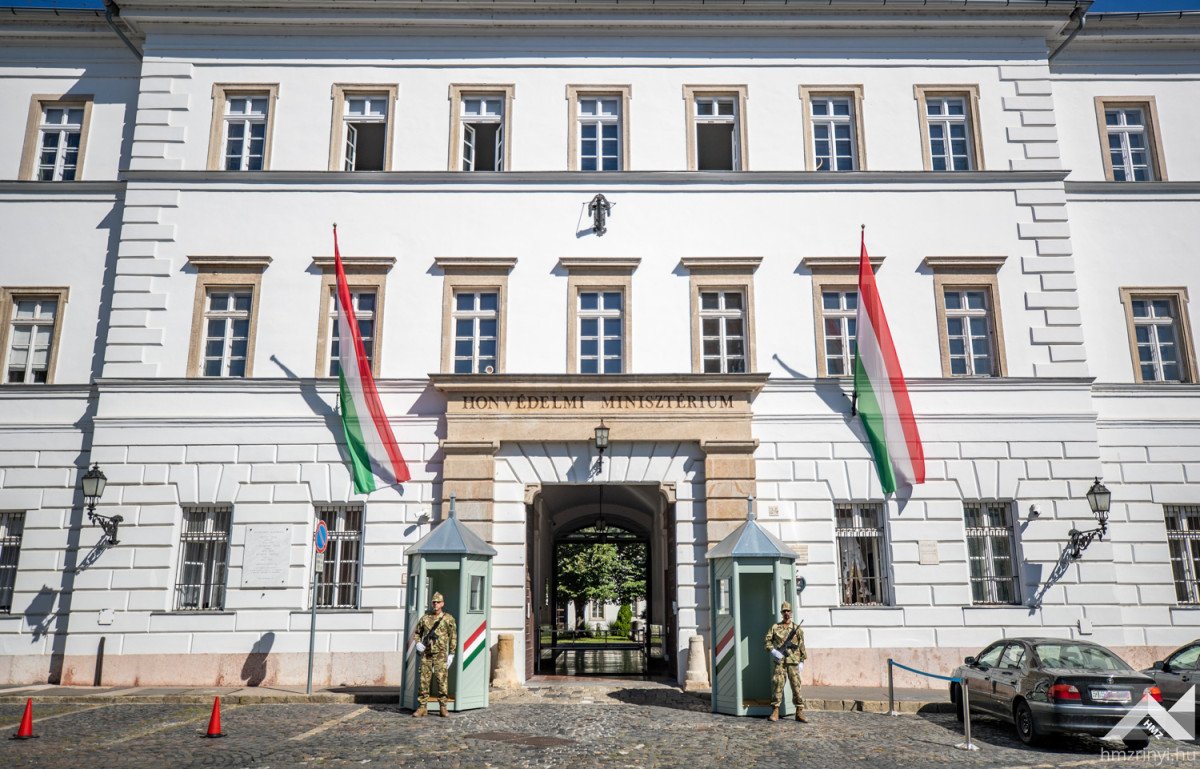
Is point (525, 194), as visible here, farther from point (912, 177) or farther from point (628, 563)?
point (628, 563)

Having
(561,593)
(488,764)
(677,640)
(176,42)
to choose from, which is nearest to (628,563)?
(561,593)

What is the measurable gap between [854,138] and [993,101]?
3086 mm

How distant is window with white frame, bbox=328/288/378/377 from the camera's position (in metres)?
17.8

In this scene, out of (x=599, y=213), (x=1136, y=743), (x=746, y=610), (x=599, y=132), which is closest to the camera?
(x=1136, y=743)

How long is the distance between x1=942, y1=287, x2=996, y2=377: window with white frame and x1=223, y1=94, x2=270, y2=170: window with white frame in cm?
1431

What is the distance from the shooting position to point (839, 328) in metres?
17.9

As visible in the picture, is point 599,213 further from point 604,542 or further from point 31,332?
point 604,542

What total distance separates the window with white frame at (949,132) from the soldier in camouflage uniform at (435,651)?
43.8 ft

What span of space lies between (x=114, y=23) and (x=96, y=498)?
33.1ft

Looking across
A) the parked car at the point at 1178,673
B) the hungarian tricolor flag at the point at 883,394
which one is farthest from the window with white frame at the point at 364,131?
the parked car at the point at 1178,673

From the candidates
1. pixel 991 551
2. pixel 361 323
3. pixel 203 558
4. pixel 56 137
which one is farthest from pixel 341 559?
pixel 991 551

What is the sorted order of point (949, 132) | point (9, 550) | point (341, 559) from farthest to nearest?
1. point (949, 132)
2. point (9, 550)
3. point (341, 559)

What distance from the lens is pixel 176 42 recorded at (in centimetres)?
1922

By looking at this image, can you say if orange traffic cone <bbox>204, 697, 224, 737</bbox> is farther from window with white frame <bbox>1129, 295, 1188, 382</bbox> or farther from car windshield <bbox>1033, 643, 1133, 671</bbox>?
window with white frame <bbox>1129, 295, 1188, 382</bbox>
